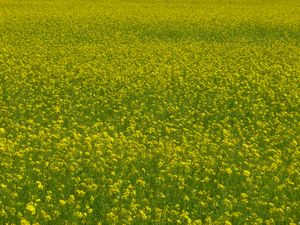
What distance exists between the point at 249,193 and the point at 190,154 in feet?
4.72

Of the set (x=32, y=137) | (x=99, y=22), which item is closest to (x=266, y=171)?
(x=32, y=137)

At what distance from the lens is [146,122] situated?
39.1ft

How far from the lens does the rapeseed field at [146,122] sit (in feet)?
24.6

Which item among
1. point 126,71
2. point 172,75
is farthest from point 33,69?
point 172,75

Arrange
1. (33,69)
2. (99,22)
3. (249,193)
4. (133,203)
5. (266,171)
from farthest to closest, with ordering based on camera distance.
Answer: (99,22), (33,69), (266,171), (249,193), (133,203)

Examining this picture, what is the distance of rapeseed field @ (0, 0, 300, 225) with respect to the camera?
751 cm

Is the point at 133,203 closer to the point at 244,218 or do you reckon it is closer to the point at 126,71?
the point at 244,218

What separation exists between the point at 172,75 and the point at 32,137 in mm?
7928

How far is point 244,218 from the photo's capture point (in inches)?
291

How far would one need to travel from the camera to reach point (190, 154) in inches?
364

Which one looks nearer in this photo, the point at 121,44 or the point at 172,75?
the point at 172,75

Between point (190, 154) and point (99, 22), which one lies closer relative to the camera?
point (190, 154)

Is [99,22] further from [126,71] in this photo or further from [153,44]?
[126,71]

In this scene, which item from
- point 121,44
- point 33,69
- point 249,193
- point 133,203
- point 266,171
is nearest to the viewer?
point 133,203
